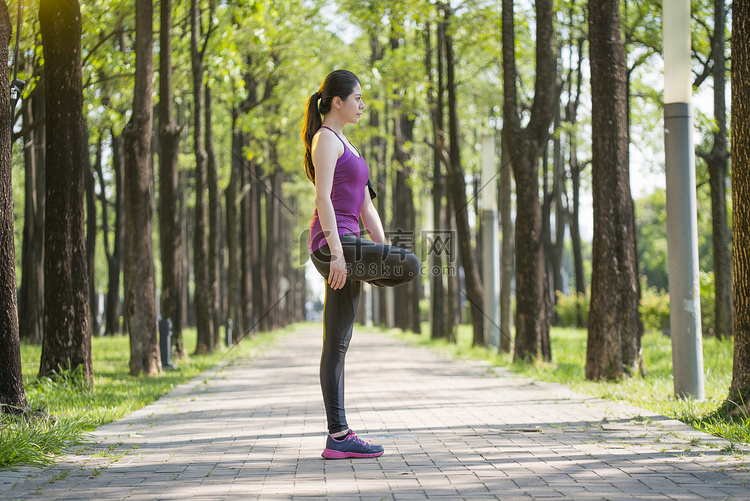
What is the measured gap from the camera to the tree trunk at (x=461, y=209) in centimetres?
1818

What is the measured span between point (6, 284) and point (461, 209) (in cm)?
1318

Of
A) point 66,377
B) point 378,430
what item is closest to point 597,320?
point 378,430

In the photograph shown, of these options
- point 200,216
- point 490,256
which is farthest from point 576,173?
point 200,216

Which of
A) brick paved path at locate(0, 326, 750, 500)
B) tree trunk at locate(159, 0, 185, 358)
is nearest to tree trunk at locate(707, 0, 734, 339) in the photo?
brick paved path at locate(0, 326, 750, 500)

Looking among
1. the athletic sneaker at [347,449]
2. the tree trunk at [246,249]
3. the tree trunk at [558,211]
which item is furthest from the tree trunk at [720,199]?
the tree trunk at [246,249]

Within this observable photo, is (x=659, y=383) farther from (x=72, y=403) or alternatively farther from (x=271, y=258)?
(x=271, y=258)

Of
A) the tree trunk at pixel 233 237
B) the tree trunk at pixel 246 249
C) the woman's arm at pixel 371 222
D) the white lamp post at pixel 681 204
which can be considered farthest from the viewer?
the tree trunk at pixel 246 249

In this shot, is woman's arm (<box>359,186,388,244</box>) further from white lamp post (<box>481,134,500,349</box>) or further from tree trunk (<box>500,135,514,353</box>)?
white lamp post (<box>481,134,500,349</box>)

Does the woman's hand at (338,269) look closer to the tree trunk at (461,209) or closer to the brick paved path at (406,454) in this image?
the brick paved path at (406,454)

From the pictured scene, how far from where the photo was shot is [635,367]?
33.1 feet

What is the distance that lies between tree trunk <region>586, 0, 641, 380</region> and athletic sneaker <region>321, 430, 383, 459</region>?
5386 mm

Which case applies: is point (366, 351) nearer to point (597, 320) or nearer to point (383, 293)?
point (597, 320)

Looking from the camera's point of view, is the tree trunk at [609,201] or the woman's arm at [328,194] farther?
the tree trunk at [609,201]

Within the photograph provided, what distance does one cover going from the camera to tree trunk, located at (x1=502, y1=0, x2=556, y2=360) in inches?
504
